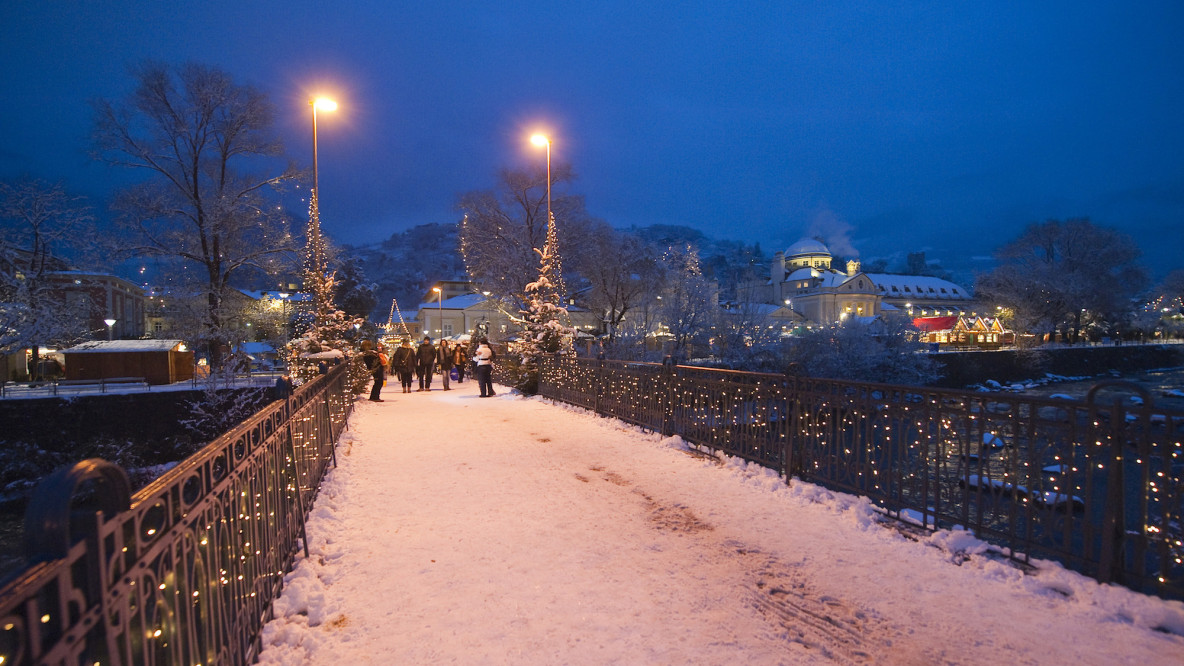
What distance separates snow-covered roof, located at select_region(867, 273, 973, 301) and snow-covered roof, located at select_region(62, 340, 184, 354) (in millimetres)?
98611

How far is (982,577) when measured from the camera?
433 centimetres

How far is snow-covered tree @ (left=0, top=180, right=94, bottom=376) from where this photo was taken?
23688 millimetres

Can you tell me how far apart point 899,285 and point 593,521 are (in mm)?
110047

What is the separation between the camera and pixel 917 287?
101312mm

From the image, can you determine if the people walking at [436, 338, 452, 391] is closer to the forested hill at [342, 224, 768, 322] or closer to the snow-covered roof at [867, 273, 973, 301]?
the forested hill at [342, 224, 768, 322]

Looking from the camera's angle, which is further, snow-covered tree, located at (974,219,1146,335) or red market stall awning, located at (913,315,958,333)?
red market stall awning, located at (913,315,958,333)

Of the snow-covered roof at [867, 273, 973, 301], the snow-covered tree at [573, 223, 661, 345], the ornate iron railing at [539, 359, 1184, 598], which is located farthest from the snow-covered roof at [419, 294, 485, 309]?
the snow-covered roof at [867, 273, 973, 301]

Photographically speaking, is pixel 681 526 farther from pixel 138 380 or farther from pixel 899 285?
pixel 899 285

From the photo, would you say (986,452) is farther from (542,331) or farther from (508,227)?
(508,227)

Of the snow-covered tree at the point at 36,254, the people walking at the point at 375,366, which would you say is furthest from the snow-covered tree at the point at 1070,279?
the snow-covered tree at the point at 36,254

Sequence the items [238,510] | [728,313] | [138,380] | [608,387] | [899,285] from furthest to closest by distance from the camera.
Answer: [899,285], [728,313], [138,380], [608,387], [238,510]

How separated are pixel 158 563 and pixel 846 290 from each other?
88023 mm

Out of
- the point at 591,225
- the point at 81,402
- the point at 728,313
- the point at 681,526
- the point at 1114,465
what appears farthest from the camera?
the point at 591,225

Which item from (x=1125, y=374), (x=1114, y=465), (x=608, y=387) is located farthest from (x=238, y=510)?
(x=1125, y=374)
